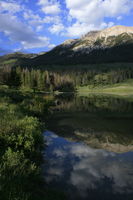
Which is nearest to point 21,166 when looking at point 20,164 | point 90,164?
point 20,164

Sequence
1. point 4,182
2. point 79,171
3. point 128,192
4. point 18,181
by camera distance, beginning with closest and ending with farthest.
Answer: point 4,182 < point 18,181 < point 128,192 < point 79,171

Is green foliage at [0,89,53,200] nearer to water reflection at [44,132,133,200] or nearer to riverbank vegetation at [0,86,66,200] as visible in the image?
riverbank vegetation at [0,86,66,200]

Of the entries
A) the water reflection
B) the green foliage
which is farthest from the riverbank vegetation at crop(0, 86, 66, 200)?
the water reflection

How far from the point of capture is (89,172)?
15.6 metres

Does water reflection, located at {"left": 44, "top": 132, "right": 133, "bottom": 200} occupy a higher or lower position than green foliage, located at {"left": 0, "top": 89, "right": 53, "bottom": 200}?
lower

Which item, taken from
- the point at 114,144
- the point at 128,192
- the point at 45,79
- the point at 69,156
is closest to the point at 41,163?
the point at 69,156

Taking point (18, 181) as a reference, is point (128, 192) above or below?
below

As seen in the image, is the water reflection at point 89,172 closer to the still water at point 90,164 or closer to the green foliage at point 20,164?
the still water at point 90,164

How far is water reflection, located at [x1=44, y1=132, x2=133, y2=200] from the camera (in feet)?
41.8

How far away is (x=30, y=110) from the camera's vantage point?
37.1 meters

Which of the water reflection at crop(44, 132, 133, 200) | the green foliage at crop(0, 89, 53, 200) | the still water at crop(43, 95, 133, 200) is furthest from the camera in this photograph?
the still water at crop(43, 95, 133, 200)

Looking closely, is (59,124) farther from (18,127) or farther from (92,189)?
(92,189)

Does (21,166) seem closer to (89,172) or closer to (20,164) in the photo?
(20,164)

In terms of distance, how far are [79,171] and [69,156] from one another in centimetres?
346
